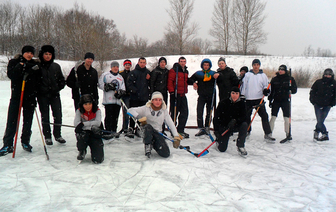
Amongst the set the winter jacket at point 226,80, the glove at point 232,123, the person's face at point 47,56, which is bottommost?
the glove at point 232,123

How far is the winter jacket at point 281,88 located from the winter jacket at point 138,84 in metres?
3.50

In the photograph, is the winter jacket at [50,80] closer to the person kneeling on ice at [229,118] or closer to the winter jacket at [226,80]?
the person kneeling on ice at [229,118]

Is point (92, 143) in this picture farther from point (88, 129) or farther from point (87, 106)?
point (87, 106)

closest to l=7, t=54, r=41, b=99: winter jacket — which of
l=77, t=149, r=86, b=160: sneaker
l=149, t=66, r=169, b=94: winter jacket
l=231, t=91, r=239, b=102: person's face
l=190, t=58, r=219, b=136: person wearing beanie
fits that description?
l=77, t=149, r=86, b=160: sneaker

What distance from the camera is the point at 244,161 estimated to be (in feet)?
14.0

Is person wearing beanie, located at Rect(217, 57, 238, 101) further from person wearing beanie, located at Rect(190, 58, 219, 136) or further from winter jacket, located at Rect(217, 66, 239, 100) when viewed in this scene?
person wearing beanie, located at Rect(190, 58, 219, 136)

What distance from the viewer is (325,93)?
577cm

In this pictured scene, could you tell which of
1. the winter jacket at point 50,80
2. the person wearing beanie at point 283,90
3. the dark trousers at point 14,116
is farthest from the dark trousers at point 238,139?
the dark trousers at point 14,116

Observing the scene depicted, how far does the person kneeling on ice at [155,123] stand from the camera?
166 inches

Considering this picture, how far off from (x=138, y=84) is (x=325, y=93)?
16.8ft

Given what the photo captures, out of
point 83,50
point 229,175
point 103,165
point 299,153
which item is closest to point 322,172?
point 299,153

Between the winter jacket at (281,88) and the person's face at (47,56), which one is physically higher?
the person's face at (47,56)

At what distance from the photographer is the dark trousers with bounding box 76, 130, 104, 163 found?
3.79 metres

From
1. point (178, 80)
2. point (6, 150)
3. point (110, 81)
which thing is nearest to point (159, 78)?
point (178, 80)
